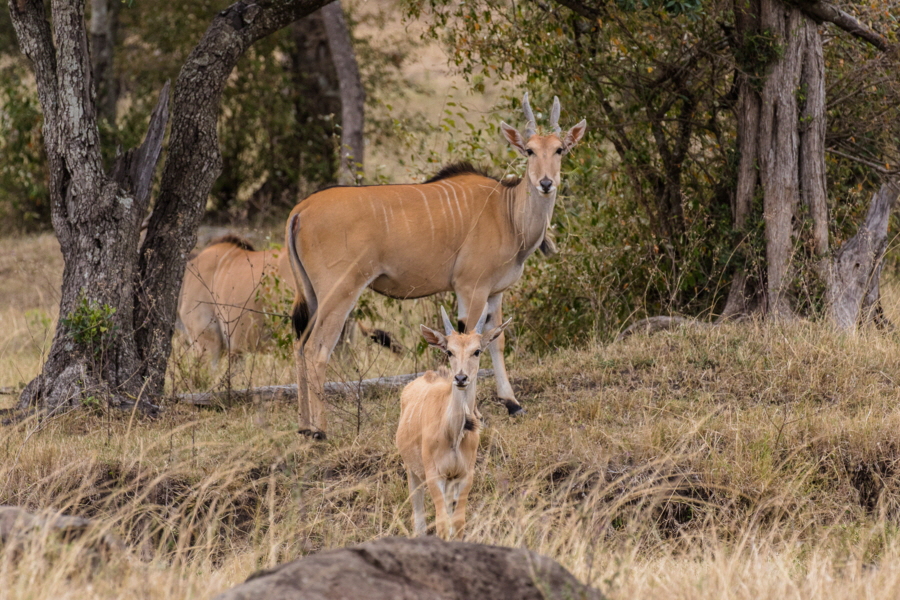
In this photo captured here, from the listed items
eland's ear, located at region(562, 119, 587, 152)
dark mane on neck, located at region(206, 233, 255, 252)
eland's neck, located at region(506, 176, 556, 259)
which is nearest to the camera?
eland's ear, located at region(562, 119, 587, 152)

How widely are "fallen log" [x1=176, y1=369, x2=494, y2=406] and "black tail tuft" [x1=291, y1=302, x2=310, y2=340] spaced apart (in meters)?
0.53

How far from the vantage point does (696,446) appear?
5723 mm

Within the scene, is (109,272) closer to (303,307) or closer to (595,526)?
(303,307)

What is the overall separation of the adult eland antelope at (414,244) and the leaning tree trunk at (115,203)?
0.93 meters

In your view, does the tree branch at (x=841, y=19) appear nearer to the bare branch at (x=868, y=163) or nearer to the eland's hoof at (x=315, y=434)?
the bare branch at (x=868, y=163)

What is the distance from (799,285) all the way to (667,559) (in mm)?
3414

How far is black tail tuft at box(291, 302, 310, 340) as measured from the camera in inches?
264

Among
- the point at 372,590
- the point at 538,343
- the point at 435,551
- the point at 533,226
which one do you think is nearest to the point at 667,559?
the point at 435,551

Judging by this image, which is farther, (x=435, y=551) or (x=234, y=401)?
(x=234, y=401)

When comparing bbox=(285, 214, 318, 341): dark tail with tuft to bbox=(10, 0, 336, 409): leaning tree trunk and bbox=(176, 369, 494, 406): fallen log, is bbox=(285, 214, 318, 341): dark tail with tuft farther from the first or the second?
bbox=(10, 0, 336, 409): leaning tree trunk

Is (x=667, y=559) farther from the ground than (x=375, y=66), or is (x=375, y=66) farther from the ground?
(x=375, y=66)

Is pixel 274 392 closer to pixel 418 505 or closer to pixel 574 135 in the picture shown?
pixel 418 505

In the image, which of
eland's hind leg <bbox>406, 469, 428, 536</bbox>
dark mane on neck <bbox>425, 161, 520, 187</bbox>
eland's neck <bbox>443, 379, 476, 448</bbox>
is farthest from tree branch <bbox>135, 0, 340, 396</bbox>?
eland's neck <bbox>443, 379, 476, 448</bbox>

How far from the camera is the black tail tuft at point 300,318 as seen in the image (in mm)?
6703
